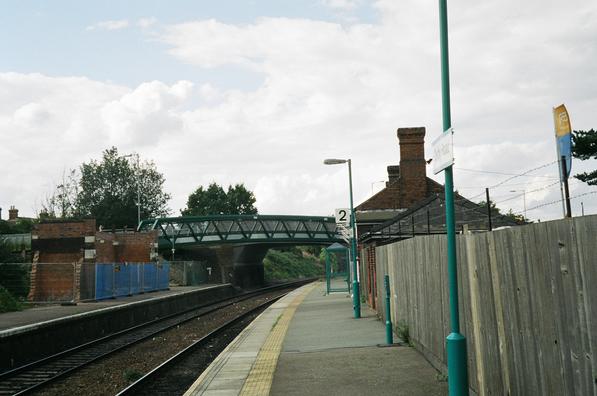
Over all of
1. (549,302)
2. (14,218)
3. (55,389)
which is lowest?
(55,389)

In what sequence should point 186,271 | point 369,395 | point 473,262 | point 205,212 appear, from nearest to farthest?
1. point 473,262
2. point 369,395
3. point 186,271
4. point 205,212

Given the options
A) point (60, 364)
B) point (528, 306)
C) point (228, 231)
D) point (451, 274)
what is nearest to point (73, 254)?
point (60, 364)

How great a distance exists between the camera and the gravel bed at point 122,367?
12.2 m

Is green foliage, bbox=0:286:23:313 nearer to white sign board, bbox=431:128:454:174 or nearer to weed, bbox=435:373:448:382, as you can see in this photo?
weed, bbox=435:373:448:382

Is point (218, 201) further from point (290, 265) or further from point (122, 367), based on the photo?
point (122, 367)

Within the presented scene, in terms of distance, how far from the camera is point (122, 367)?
14.7 metres

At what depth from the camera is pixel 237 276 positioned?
6494cm

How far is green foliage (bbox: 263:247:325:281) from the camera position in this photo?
94.8 m

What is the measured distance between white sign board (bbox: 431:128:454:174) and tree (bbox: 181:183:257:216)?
11464 cm

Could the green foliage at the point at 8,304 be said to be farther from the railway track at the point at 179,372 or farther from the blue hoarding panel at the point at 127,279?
the railway track at the point at 179,372

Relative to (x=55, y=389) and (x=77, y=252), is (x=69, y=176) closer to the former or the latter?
(x=77, y=252)

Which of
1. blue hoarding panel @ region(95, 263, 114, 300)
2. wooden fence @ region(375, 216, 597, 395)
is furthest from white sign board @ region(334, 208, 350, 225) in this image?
wooden fence @ region(375, 216, 597, 395)

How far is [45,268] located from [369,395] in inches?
1138

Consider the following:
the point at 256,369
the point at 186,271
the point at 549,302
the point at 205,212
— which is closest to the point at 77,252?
the point at 186,271
